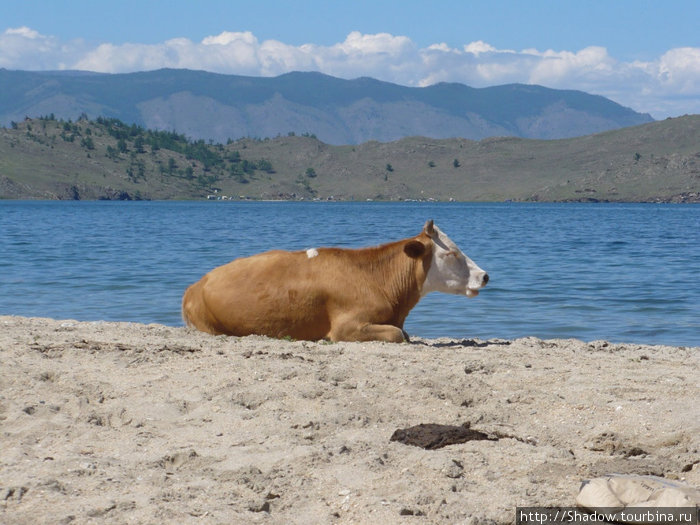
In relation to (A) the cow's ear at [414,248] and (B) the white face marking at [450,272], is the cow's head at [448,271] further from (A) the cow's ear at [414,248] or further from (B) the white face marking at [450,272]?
(A) the cow's ear at [414,248]

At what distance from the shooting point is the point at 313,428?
22.6 ft

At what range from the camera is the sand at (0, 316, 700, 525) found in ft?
17.7

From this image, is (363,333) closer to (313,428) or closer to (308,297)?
(308,297)

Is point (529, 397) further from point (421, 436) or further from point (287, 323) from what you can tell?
point (287, 323)

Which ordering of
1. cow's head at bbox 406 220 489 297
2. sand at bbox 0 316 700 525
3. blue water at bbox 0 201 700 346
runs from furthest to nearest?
blue water at bbox 0 201 700 346
cow's head at bbox 406 220 489 297
sand at bbox 0 316 700 525

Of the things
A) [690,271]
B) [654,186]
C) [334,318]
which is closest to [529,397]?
[334,318]

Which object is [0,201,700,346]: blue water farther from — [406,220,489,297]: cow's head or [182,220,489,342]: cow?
[182,220,489,342]: cow

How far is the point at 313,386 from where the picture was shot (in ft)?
25.8

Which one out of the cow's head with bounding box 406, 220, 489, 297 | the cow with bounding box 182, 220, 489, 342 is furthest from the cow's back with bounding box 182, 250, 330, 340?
the cow's head with bounding box 406, 220, 489, 297

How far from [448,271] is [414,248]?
0.53 metres

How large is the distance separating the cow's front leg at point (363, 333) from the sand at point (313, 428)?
0.58m

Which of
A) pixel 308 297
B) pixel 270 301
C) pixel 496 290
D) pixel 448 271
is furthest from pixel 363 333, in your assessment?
pixel 496 290

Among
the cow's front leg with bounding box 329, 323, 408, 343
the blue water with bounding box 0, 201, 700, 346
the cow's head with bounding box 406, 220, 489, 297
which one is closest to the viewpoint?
the cow's front leg with bounding box 329, 323, 408, 343

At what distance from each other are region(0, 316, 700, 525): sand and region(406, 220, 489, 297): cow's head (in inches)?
67.0
